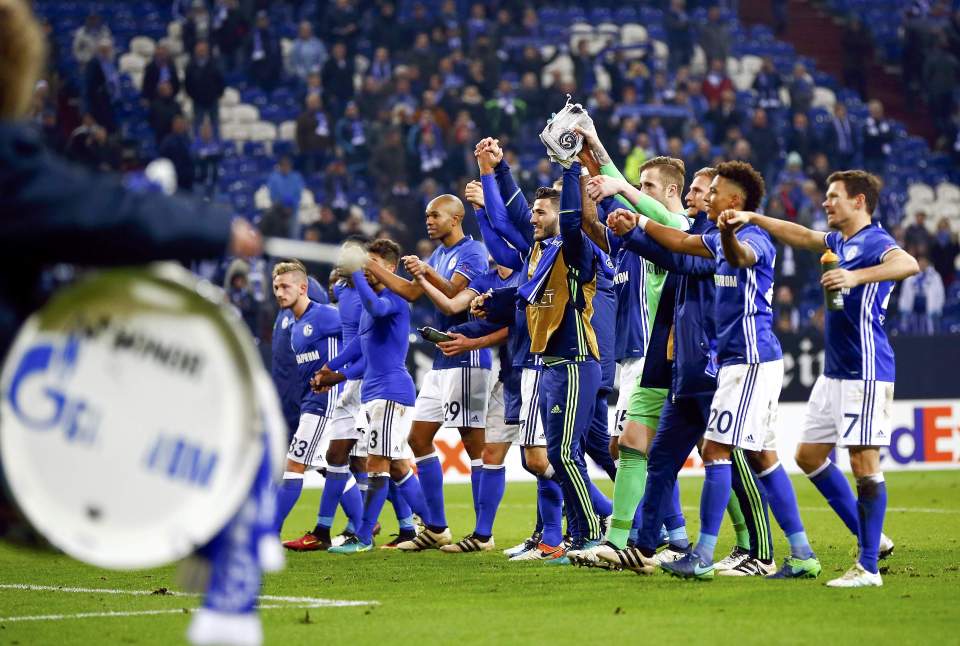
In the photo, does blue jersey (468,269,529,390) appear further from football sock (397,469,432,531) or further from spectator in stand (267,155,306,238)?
spectator in stand (267,155,306,238)

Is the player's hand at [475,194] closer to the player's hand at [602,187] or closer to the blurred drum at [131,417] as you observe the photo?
the player's hand at [602,187]

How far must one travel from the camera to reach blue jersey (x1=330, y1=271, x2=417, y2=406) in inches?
397

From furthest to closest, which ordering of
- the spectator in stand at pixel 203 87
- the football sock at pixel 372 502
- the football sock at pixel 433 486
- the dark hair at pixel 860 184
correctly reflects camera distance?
the spectator in stand at pixel 203 87 < the football sock at pixel 433 486 < the football sock at pixel 372 502 < the dark hair at pixel 860 184

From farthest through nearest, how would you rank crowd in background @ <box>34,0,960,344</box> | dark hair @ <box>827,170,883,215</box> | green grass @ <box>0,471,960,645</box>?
crowd in background @ <box>34,0,960,344</box>, dark hair @ <box>827,170,883,215</box>, green grass @ <box>0,471,960,645</box>

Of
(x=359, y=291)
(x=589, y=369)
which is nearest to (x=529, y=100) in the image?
(x=359, y=291)

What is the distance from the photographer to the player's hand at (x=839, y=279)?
7133mm

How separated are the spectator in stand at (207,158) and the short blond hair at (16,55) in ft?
55.7

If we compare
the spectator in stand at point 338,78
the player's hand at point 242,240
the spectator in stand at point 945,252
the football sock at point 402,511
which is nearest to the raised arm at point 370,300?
the football sock at point 402,511

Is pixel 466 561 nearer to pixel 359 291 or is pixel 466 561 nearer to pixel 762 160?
pixel 359 291

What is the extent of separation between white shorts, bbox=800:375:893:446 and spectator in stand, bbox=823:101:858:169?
16139 mm

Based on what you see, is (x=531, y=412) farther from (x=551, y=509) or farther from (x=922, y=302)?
(x=922, y=302)

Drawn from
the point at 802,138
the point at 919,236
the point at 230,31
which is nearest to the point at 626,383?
the point at 919,236

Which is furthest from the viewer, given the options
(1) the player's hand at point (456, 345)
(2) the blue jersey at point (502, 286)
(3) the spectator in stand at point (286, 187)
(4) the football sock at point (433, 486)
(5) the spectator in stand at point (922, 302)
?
(5) the spectator in stand at point (922, 302)

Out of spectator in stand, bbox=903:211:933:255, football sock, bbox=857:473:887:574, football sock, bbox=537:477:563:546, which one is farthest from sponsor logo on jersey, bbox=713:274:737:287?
spectator in stand, bbox=903:211:933:255
